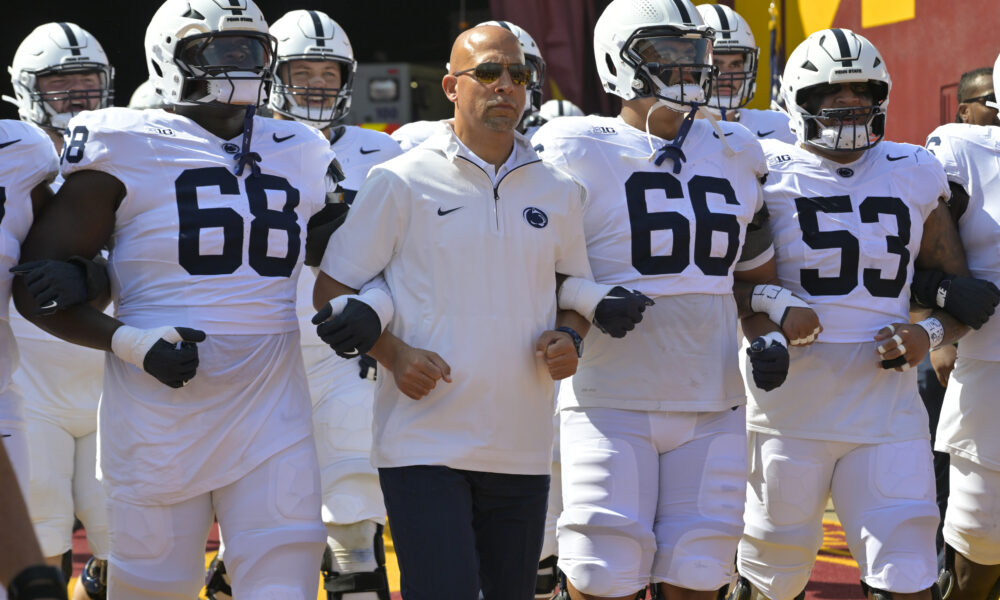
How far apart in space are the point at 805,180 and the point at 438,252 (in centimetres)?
158

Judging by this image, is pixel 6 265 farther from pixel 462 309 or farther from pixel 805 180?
pixel 805 180

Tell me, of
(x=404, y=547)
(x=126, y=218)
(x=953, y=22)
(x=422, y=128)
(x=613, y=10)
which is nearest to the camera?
(x=404, y=547)

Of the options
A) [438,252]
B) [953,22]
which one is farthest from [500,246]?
[953,22]

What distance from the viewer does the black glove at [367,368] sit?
5.14 m

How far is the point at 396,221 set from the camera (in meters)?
3.97

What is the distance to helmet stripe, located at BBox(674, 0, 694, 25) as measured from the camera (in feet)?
15.4

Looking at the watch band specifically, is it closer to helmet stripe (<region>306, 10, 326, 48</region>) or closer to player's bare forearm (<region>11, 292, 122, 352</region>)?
player's bare forearm (<region>11, 292, 122, 352</region>)

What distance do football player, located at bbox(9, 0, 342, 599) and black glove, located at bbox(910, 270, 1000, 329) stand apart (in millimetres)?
2140

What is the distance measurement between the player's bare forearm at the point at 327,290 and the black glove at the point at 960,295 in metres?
2.06

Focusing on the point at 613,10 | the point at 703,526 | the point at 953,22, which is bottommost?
the point at 703,526

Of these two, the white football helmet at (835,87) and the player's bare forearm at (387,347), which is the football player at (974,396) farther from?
the player's bare forearm at (387,347)

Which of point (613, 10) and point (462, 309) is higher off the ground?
point (613, 10)

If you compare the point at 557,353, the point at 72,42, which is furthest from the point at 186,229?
the point at 72,42

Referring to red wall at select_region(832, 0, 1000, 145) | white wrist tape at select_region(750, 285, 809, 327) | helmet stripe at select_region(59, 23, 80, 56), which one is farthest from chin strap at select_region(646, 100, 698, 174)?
red wall at select_region(832, 0, 1000, 145)
